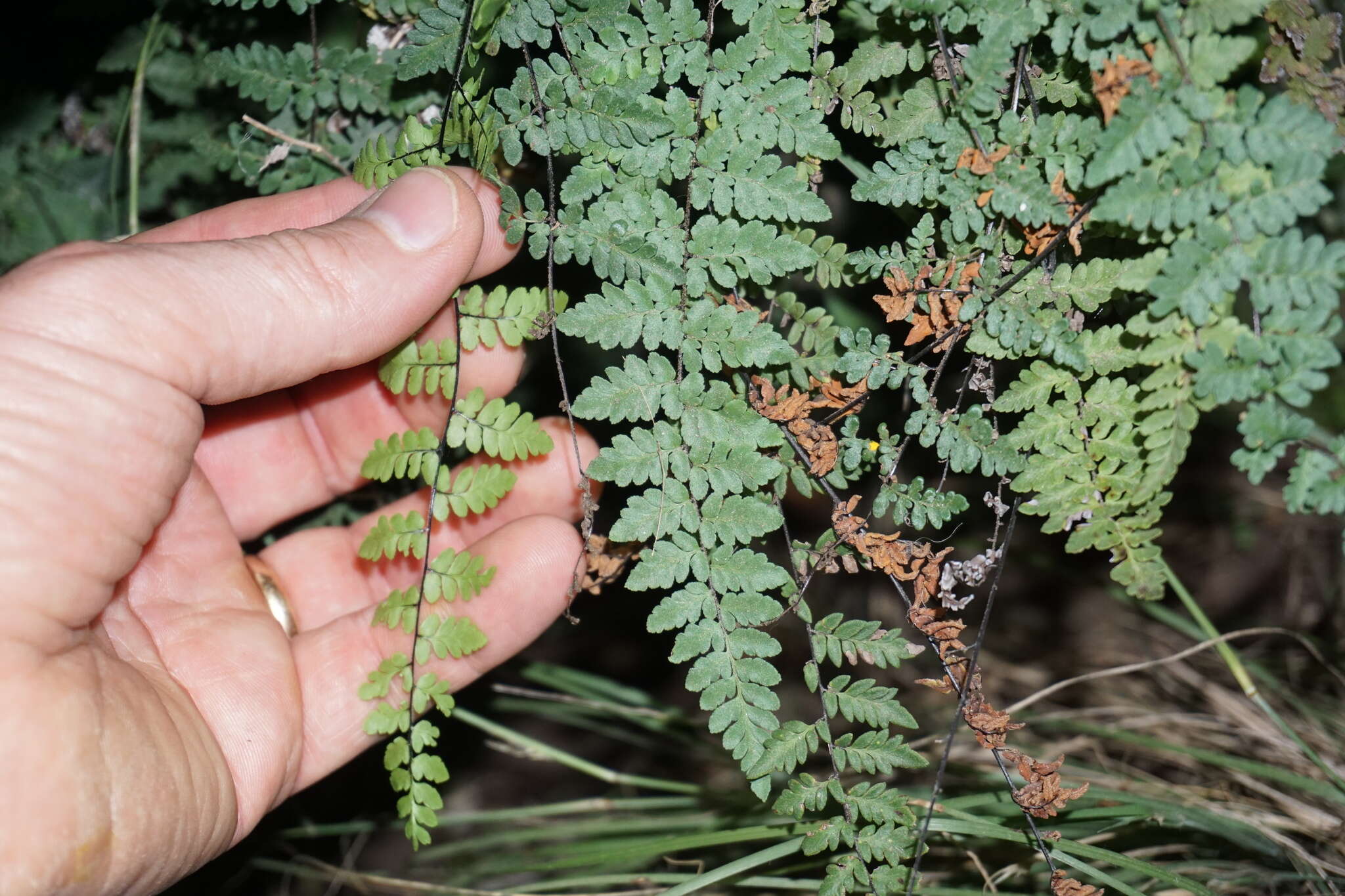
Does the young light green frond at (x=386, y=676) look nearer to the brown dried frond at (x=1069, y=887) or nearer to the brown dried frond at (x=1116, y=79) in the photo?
the brown dried frond at (x=1069, y=887)

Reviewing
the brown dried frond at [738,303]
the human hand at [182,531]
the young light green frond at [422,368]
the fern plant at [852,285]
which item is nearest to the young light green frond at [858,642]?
the fern plant at [852,285]

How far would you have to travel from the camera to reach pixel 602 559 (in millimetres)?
2059

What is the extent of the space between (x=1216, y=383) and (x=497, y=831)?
3591mm

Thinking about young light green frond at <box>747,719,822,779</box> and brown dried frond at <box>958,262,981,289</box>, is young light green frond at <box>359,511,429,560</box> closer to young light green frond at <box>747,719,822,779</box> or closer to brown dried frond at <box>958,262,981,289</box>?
young light green frond at <box>747,719,822,779</box>

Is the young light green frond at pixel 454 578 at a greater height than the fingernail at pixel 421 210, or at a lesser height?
lesser

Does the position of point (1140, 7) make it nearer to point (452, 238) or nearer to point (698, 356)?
point (698, 356)

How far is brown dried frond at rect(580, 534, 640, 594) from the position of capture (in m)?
2.06

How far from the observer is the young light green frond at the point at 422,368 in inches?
80.7

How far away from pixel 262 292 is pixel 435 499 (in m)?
0.58

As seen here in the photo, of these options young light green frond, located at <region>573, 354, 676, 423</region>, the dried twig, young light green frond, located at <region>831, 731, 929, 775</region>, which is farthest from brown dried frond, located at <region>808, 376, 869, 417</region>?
the dried twig

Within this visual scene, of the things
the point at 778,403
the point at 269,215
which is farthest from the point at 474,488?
the point at 269,215

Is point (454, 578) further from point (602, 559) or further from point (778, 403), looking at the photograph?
point (778, 403)

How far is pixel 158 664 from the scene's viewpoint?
85.7 inches

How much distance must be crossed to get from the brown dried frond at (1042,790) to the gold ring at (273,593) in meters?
1.99
